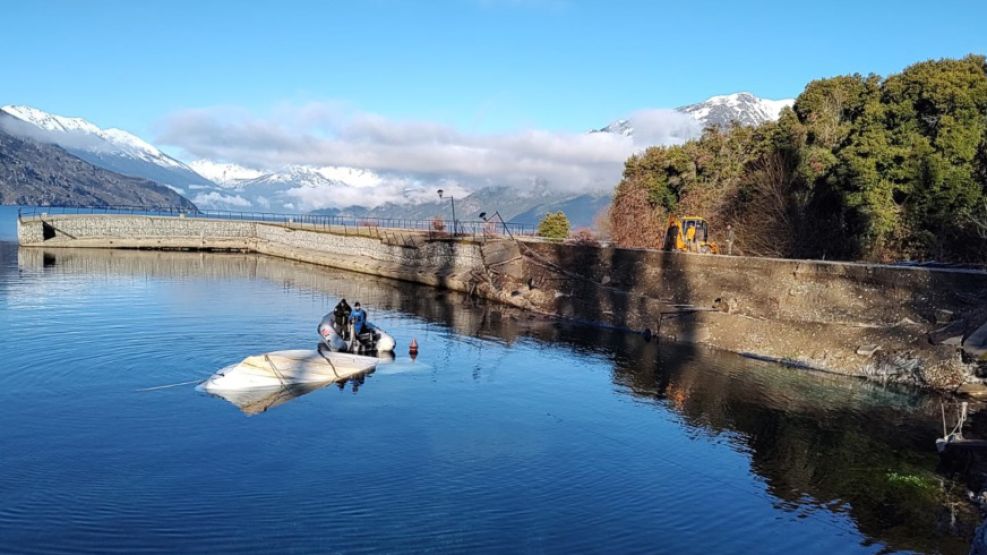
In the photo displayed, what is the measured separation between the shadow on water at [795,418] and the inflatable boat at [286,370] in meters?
0.83

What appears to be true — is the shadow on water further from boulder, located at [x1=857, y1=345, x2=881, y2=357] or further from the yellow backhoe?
the yellow backhoe

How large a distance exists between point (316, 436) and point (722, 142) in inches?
2027

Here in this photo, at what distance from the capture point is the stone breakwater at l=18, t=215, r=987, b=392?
33125mm

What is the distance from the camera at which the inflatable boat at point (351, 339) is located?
32844mm

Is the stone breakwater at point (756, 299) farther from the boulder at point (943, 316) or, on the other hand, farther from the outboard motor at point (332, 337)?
the outboard motor at point (332, 337)

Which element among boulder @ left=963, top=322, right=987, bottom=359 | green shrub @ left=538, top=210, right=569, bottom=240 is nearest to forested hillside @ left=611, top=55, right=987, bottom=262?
green shrub @ left=538, top=210, right=569, bottom=240

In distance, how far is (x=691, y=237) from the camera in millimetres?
50719

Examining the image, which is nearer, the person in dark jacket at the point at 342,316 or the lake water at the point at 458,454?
the lake water at the point at 458,454

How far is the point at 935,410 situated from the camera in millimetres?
28656

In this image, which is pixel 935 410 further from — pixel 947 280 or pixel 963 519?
pixel 963 519

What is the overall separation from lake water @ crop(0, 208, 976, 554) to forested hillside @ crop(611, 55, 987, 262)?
54.0 ft

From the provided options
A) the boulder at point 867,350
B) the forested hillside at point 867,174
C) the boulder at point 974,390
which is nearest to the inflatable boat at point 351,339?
the boulder at point 867,350

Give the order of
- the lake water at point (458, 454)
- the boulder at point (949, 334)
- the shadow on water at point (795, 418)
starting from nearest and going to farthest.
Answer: the lake water at point (458, 454) < the shadow on water at point (795, 418) < the boulder at point (949, 334)

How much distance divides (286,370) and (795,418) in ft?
62.8
